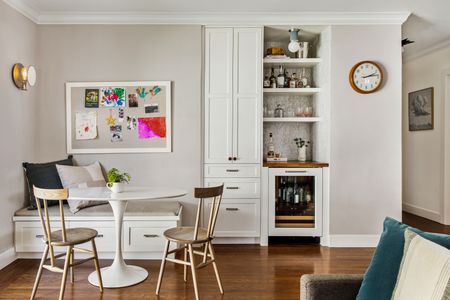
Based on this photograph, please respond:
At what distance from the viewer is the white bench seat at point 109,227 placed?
124 inches

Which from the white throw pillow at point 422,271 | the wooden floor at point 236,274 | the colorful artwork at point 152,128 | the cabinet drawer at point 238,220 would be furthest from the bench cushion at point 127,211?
the white throw pillow at point 422,271

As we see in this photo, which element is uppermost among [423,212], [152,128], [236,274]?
[152,128]

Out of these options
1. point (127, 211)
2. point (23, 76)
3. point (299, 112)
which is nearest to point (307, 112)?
point (299, 112)

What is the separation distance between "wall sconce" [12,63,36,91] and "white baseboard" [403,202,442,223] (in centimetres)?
542

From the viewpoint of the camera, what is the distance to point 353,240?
3.64 meters

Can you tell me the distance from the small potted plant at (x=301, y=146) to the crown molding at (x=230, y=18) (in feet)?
4.50

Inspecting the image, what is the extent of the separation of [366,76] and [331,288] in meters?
2.85

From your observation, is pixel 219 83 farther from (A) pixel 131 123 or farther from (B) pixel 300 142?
(B) pixel 300 142

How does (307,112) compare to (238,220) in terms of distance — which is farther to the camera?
(307,112)

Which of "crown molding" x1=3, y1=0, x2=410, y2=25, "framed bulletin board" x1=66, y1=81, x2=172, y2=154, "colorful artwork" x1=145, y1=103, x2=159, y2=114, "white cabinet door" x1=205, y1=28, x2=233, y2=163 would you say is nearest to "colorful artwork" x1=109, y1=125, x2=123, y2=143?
"framed bulletin board" x1=66, y1=81, x2=172, y2=154

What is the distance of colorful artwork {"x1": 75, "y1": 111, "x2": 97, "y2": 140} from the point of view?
12.0ft

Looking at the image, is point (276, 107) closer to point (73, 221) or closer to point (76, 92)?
point (76, 92)

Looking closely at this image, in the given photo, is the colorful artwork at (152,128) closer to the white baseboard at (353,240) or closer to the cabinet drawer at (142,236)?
the cabinet drawer at (142,236)

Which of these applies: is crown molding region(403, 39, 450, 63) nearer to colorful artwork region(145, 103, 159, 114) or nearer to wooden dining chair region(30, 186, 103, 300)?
colorful artwork region(145, 103, 159, 114)
